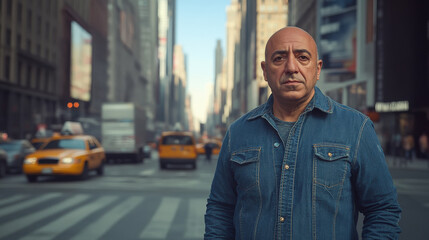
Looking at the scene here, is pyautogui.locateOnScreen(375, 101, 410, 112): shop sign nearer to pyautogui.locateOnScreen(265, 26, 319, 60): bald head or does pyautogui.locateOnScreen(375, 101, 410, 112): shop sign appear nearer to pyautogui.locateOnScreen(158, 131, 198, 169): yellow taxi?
pyautogui.locateOnScreen(158, 131, 198, 169): yellow taxi

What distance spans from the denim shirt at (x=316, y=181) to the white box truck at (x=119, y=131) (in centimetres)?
2869

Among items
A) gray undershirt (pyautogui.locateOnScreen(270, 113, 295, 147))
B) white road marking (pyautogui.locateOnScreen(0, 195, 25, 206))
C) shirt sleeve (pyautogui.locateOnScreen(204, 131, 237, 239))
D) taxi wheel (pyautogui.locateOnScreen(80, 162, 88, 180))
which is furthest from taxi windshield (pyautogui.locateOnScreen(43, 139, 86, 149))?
gray undershirt (pyautogui.locateOnScreen(270, 113, 295, 147))

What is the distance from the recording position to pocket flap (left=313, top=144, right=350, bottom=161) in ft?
7.91

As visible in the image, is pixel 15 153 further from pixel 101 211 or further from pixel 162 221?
pixel 162 221

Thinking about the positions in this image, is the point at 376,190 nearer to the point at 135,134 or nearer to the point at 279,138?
the point at 279,138

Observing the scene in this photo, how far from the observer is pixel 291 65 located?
2490mm

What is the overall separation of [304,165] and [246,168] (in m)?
0.28

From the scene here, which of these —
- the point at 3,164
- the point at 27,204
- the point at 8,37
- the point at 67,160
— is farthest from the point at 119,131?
the point at 8,37

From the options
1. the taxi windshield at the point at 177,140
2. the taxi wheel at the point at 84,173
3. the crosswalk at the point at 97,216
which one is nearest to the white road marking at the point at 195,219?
the crosswalk at the point at 97,216

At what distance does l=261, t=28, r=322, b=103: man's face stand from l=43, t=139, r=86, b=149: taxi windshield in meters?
16.9

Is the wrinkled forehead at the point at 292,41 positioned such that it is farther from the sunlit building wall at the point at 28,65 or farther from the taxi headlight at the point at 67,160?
the sunlit building wall at the point at 28,65

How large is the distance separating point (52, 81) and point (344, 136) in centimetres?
5861

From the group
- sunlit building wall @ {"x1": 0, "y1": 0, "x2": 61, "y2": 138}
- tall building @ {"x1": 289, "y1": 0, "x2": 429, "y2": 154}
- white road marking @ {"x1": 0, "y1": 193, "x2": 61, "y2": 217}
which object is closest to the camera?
white road marking @ {"x1": 0, "y1": 193, "x2": 61, "y2": 217}

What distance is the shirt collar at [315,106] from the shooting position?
254 cm
